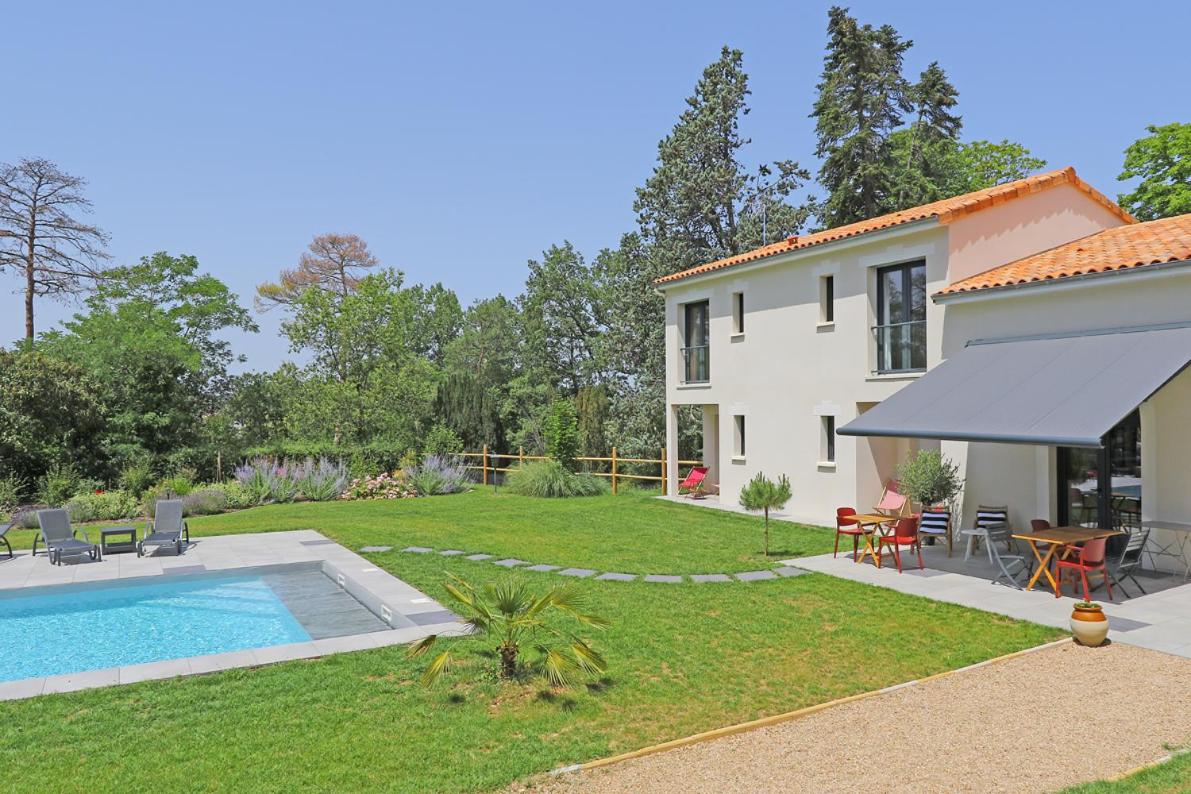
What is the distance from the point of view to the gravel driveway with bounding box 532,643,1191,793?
6.46m

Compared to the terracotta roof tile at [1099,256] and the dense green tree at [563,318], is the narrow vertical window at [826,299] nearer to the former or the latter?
the terracotta roof tile at [1099,256]

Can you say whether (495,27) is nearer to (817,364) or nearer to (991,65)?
(817,364)

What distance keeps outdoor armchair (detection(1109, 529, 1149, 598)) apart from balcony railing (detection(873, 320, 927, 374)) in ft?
21.4

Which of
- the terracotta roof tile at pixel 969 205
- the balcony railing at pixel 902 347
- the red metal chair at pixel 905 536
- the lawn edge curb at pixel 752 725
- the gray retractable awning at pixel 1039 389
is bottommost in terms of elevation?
the lawn edge curb at pixel 752 725

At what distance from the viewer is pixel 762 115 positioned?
37.7 meters

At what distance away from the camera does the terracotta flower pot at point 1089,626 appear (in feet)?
32.4

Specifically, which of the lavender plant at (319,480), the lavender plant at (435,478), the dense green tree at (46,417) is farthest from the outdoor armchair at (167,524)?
the lavender plant at (435,478)

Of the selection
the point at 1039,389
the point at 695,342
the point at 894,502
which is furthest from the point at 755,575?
the point at 695,342

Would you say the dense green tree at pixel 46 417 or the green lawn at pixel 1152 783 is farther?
the dense green tree at pixel 46 417

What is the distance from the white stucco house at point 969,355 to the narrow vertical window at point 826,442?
0.04 m

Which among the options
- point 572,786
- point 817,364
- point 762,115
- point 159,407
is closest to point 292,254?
point 159,407

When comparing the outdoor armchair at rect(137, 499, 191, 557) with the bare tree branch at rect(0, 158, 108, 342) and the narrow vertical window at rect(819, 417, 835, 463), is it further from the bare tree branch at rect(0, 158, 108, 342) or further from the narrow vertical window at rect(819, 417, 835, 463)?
the bare tree branch at rect(0, 158, 108, 342)

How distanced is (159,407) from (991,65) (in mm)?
32050

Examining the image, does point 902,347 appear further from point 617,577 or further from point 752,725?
point 752,725
